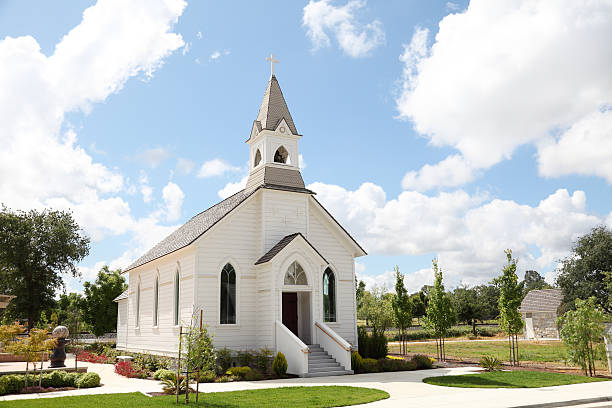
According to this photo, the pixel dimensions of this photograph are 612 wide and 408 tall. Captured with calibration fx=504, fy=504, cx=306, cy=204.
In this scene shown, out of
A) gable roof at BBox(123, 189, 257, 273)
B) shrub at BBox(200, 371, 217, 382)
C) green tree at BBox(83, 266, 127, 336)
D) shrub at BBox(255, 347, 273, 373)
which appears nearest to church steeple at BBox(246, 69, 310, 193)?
gable roof at BBox(123, 189, 257, 273)

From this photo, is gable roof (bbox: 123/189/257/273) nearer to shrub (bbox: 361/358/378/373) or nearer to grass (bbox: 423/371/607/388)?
shrub (bbox: 361/358/378/373)

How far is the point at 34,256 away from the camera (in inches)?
1912

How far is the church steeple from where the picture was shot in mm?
25891

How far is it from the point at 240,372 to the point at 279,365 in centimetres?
160

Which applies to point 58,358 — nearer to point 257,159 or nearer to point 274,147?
point 257,159

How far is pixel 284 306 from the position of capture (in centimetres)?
2461

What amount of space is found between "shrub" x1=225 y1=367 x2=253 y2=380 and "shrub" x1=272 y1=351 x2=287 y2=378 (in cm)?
103

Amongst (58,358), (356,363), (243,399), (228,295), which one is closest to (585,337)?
(356,363)

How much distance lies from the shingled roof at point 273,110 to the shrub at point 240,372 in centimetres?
1229

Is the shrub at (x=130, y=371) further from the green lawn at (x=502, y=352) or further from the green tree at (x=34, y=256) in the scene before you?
the green tree at (x=34, y=256)

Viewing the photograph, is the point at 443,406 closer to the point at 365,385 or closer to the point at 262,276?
the point at 365,385

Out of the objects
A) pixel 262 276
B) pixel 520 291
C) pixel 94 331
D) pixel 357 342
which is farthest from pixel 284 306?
pixel 94 331

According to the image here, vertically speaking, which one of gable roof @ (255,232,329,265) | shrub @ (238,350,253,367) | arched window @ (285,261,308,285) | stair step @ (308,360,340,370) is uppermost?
gable roof @ (255,232,329,265)

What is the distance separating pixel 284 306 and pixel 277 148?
26.8 ft
